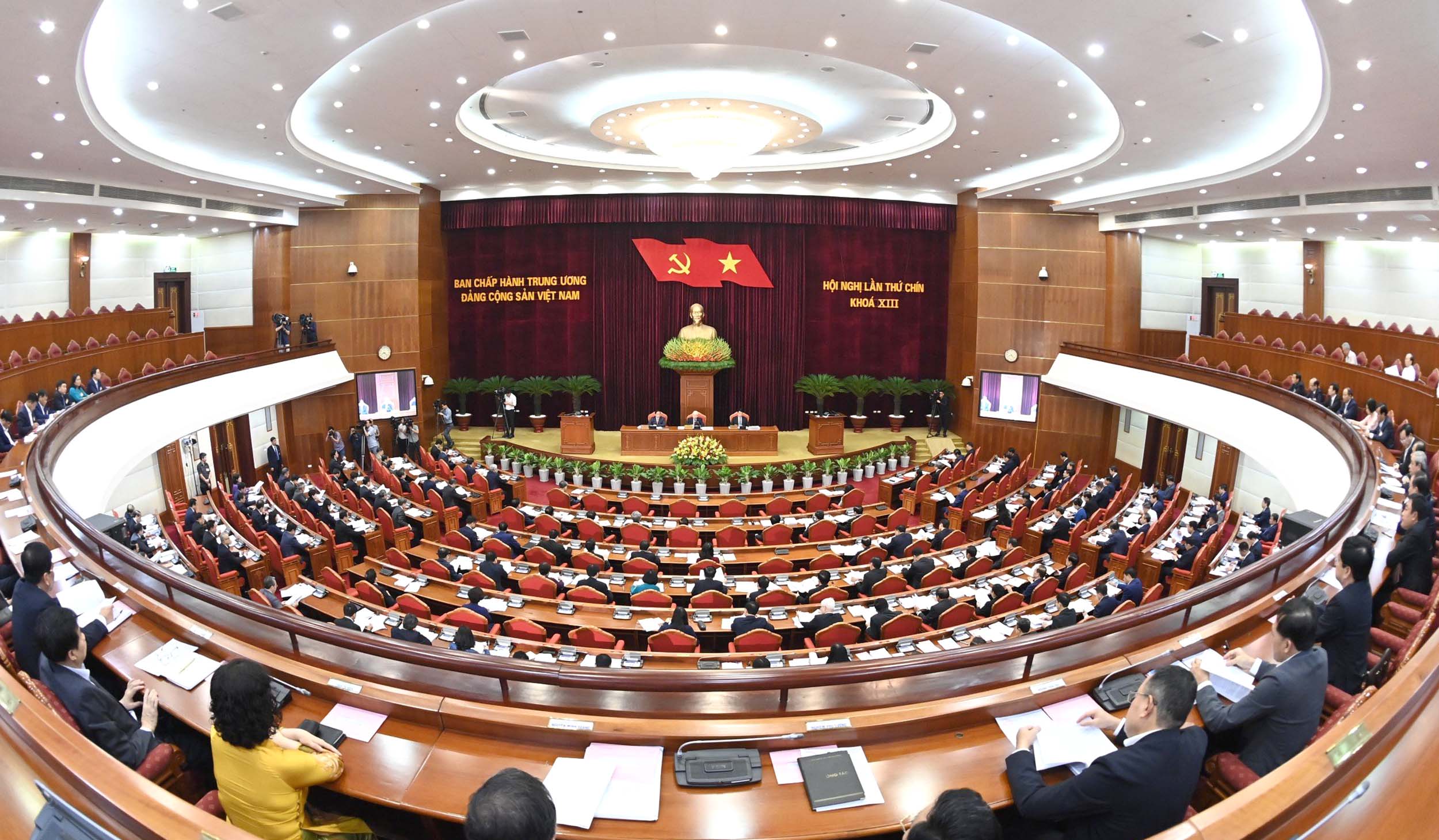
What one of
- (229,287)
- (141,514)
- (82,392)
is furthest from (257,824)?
(229,287)

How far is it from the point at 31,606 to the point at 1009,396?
1824 cm

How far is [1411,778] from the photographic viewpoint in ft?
6.58

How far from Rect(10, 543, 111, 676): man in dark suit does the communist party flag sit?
1700 centimetres

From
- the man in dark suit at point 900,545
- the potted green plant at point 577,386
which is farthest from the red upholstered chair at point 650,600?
the potted green plant at point 577,386

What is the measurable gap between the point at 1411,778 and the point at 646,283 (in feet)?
62.2

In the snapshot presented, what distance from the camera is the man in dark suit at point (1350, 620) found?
329cm

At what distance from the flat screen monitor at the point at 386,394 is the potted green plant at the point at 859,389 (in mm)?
10579

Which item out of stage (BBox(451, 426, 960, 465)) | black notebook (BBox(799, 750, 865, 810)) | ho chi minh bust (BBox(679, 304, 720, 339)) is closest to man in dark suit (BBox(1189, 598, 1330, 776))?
black notebook (BBox(799, 750, 865, 810))

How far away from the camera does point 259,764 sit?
2436 mm

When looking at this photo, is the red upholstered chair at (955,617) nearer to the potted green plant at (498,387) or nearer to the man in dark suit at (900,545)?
the man in dark suit at (900,545)

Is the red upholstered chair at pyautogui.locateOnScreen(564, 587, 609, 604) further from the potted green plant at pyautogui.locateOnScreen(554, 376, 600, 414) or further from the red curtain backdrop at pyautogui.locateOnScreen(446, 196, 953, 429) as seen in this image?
the red curtain backdrop at pyautogui.locateOnScreen(446, 196, 953, 429)

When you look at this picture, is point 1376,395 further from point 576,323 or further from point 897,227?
point 576,323

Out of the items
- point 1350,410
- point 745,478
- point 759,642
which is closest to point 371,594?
point 759,642

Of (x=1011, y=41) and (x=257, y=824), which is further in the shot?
(x=1011, y=41)
